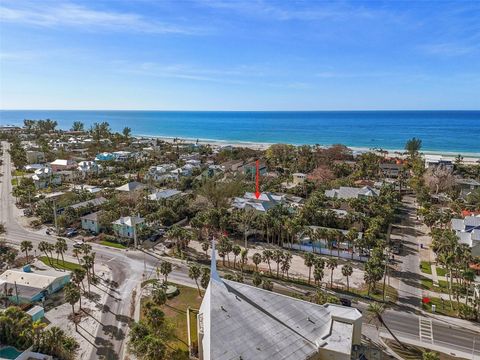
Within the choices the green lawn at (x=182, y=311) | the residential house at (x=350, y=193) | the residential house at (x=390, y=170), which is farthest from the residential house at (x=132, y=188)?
the residential house at (x=390, y=170)

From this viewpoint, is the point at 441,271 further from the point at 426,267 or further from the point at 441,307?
the point at 441,307

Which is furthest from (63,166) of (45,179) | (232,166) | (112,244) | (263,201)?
(263,201)

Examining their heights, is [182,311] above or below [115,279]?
above

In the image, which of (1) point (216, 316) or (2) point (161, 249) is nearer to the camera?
(1) point (216, 316)

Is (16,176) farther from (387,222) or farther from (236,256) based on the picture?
(387,222)

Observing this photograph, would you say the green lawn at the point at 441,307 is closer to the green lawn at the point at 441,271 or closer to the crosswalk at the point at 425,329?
Answer: the crosswalk at the point at 425,329

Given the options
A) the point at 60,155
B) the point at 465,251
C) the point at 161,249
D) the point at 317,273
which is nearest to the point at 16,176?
the point at 60,155
